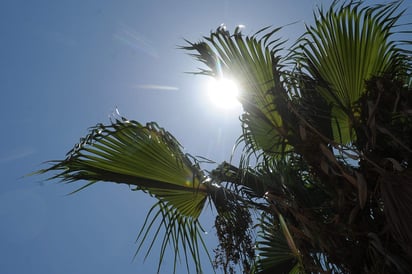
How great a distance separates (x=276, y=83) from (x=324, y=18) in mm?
503

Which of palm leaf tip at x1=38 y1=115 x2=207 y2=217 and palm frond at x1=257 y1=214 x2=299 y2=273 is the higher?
palm leaf tip at x1=38 y1=115 x2=207 y2=217

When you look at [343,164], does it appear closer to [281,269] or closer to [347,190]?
[347,190]

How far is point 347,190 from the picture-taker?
6.89 feet

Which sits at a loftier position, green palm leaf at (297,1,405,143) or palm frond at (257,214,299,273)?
green palm leaf at (297,1,405,143)

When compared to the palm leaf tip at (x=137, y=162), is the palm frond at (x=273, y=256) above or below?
below

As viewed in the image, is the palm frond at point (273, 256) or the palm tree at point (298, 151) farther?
the palm frond at point (273, 256)

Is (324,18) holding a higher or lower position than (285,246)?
higher

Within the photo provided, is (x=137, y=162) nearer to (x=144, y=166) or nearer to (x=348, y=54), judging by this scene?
(x=144, y=166)

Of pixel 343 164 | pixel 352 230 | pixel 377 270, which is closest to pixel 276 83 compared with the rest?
pixel 343 164

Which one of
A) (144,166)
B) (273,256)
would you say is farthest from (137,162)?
(273,256)

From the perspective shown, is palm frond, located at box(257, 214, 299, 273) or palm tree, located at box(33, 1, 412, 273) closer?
palm tree, located at box(33, 1, 412, 273)

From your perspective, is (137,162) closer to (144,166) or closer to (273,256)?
(144,166)

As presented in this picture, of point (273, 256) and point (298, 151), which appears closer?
point (298, 151)

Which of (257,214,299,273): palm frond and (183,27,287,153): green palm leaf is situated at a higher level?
(183,27,287,153): green palm leaf
